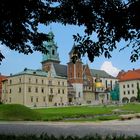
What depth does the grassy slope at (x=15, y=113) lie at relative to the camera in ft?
110

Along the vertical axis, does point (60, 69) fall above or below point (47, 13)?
above

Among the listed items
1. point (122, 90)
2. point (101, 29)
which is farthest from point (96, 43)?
point (122, 90)

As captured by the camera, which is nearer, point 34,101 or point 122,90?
point 34,101

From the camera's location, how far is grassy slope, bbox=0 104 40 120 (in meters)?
33.5

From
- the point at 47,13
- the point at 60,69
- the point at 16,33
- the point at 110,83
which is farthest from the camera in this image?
the point at 110,83

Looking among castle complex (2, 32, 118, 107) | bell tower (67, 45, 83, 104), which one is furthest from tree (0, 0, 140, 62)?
bell tower (67, 45, 83, 104)

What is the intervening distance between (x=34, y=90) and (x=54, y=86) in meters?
9.93

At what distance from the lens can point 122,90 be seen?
480ft

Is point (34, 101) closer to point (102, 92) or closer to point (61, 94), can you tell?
point (61, 94)

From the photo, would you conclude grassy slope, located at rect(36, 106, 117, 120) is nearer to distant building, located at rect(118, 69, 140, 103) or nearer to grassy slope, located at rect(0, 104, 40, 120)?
grassy slope, located at rect(0, 104, 40, 120)

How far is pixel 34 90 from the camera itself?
112250mm

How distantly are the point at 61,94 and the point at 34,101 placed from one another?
13.6 metres

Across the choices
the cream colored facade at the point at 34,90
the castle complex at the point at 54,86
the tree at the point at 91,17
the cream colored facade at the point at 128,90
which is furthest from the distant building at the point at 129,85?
the tree at the point at 91,17

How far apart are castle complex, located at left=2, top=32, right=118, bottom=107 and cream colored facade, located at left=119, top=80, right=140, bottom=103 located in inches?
246
